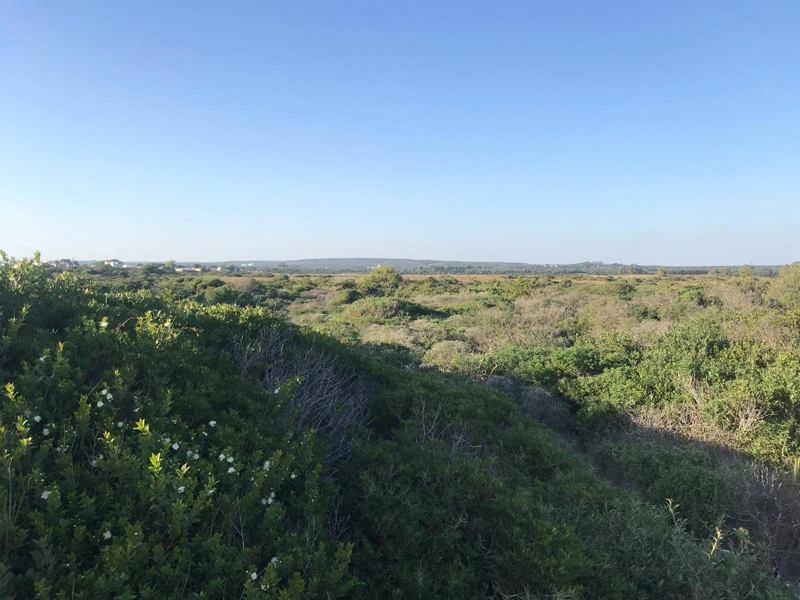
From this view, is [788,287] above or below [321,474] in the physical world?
above

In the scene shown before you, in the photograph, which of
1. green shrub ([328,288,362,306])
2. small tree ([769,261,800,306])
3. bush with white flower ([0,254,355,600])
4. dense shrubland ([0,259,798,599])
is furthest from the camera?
green shrub ([328,288,362,306])

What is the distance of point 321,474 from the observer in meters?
3.17

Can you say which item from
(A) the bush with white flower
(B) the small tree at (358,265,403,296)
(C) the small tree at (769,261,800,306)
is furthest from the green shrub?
(A) the bush with white flower

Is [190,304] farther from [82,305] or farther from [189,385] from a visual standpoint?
[189,385]

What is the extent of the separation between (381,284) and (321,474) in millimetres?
35167

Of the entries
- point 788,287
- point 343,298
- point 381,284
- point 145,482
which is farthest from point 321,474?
point 381,284

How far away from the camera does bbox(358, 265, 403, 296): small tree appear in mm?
35000

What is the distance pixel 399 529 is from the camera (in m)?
2.88

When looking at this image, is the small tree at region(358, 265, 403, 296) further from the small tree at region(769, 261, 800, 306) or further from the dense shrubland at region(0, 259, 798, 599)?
the dense shrubland at region(0, 259, 798, 599)

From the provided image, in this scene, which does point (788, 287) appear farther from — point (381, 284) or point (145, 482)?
point (381, 284)

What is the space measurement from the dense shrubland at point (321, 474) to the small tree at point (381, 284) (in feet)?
91.9

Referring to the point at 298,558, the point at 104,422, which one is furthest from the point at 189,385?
the point at 298,558

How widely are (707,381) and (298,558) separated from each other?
7644mm

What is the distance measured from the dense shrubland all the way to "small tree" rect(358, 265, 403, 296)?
2802 cm
